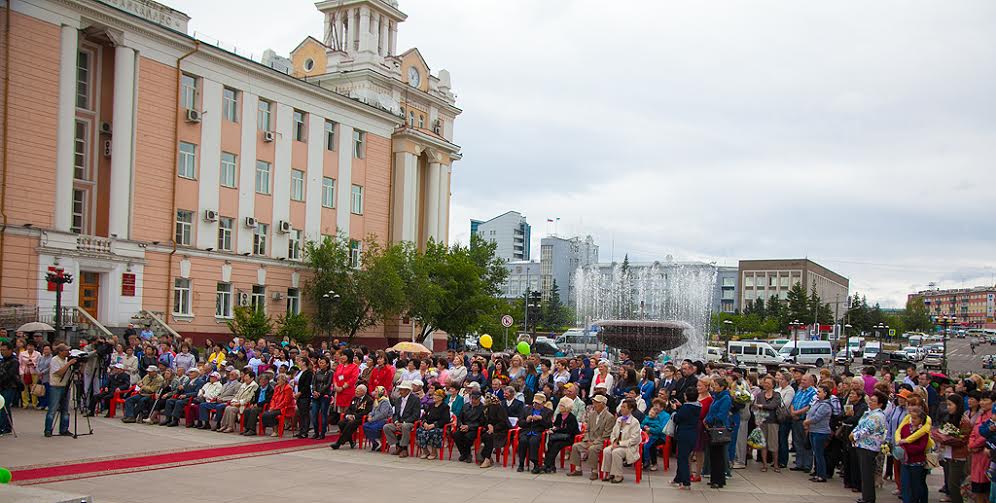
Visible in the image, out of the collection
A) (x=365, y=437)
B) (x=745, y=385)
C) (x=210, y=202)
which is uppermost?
(x=210, y=202)

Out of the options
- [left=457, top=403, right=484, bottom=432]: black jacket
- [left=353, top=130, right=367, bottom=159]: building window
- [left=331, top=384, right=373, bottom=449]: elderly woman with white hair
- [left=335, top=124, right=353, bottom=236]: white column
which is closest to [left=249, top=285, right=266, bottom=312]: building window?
[left=335, top=124, right=353, bottom=236]: white column

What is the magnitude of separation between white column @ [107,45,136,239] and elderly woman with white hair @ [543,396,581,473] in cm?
2610

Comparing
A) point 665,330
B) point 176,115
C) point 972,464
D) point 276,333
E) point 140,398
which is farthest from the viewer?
point 276,333

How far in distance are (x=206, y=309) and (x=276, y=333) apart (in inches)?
141

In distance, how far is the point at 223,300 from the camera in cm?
3991

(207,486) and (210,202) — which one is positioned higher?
(210,202)

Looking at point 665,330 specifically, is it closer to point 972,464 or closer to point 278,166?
point 972,464

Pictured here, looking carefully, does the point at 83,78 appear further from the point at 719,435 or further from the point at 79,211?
the point at 719,435

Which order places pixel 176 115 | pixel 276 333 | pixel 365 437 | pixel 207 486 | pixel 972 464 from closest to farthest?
1. pixel 972 464
2. pixel 207 486
3. pixel 365 437
4. pixel 176 115
5. pixel 276 333

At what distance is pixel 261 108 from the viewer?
42188 millimetres

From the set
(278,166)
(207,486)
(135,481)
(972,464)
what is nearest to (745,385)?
(972,464)

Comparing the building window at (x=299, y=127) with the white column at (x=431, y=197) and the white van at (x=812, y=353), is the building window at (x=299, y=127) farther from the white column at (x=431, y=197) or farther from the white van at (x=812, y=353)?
the white van at (x=812, y=353)

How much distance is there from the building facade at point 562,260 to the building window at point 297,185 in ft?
348

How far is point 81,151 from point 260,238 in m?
10.3
